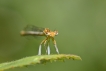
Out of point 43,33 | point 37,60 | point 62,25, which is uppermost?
point 62,25

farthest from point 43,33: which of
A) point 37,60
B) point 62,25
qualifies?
point 62,25

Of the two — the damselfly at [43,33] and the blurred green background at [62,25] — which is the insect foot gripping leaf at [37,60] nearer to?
the damselfly at [43,33]

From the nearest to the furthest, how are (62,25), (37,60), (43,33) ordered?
(37,60)
(43,33)
(62,25)

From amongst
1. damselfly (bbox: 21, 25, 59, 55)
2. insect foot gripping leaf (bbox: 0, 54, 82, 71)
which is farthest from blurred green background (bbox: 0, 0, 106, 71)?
insect foot gripping leaf (bbox: 0, 54, 82, 71)

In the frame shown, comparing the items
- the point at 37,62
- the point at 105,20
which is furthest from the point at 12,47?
the point at 37,62

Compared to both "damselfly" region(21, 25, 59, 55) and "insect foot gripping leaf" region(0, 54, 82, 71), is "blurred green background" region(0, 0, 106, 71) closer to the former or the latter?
"damselfly" region(21, 25, 59, 55)

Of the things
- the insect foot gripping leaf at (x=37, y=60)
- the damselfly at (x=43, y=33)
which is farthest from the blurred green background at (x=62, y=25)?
the insect foot gripping leaf at (x=37, y=60)

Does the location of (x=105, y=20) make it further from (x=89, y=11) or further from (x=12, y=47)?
(x=12, y=47)

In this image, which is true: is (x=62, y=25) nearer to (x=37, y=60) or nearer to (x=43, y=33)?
(x=43, y=33)
